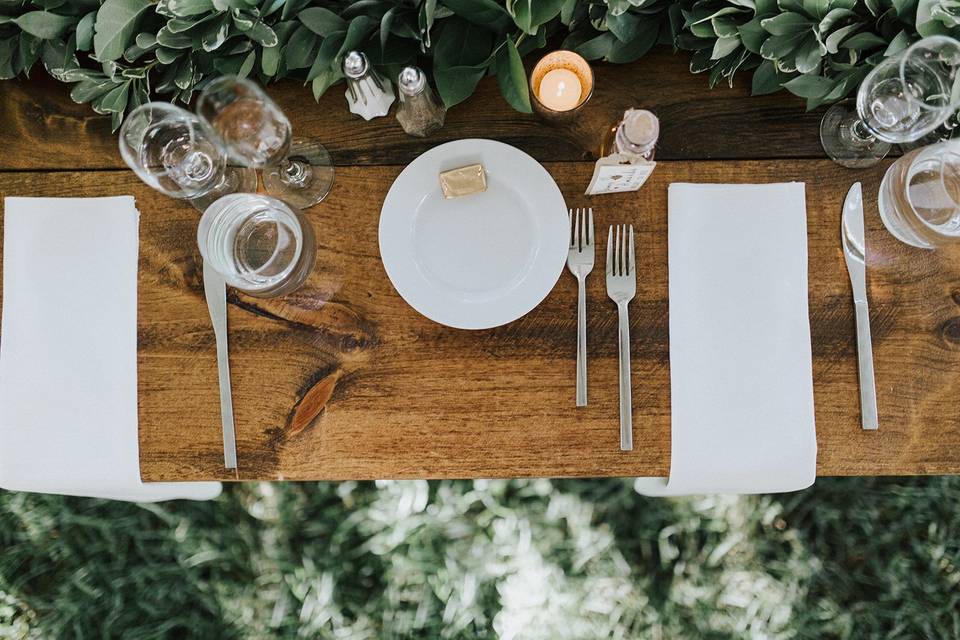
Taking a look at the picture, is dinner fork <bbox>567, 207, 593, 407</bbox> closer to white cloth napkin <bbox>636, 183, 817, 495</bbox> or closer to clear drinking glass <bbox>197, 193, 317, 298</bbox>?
white cloth napkin <bbox>636, 183, 817, 495</bbox>

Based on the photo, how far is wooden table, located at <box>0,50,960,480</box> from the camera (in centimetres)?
101

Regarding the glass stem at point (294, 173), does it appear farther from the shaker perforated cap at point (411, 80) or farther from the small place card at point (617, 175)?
the small place card at point (617, 175)

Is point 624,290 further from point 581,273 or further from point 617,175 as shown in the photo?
point 617,175

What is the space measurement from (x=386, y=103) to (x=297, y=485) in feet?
3.55

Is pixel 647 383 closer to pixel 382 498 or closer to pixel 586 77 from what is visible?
pixel 586 77

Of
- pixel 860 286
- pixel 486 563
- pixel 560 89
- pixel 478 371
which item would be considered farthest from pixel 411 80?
pixel 486 563

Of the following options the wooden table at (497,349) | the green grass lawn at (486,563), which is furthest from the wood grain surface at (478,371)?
the green grass lawn at (486,563)

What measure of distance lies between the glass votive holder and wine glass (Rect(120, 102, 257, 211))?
458 millimetres

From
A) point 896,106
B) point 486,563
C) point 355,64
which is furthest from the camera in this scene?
point 486,563

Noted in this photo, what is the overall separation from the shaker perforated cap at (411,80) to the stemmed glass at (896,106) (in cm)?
61

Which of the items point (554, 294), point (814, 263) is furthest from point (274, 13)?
point (814, 263)

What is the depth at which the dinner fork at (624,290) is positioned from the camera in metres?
1.00

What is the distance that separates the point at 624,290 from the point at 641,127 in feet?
0.79

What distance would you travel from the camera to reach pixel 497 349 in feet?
3.34
